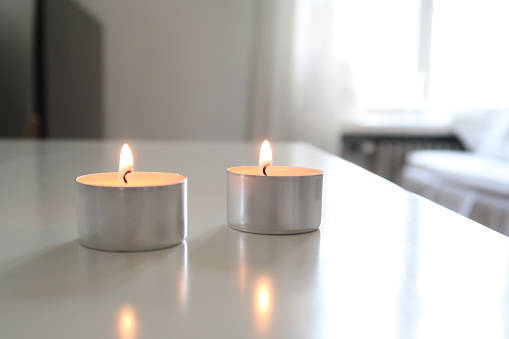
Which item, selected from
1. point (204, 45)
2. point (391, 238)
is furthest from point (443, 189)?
point (391, 238)

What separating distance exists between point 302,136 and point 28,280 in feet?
9.22

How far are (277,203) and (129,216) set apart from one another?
0.37 ft

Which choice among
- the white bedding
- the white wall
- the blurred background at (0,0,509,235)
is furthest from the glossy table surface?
the white wall

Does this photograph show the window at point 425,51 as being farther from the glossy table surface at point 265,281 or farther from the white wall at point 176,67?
the glossy table surface at point 265,281

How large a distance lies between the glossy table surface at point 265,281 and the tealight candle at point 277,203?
0.01 meters

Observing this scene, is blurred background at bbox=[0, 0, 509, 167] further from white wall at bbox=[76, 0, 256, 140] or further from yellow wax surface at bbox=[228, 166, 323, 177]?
yellow wax surface at bbox=[228, 166, 323, 177]

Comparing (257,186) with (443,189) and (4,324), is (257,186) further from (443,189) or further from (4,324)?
(443,189)

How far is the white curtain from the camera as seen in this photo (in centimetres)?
302

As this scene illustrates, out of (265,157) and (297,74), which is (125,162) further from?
(297,74)

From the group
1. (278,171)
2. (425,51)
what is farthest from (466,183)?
(278,171)

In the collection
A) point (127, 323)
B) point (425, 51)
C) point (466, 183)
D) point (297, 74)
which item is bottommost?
point (466, 183)

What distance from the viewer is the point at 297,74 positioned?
9.99ft

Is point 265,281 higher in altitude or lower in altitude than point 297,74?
lower

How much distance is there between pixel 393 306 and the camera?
26 centimetres
